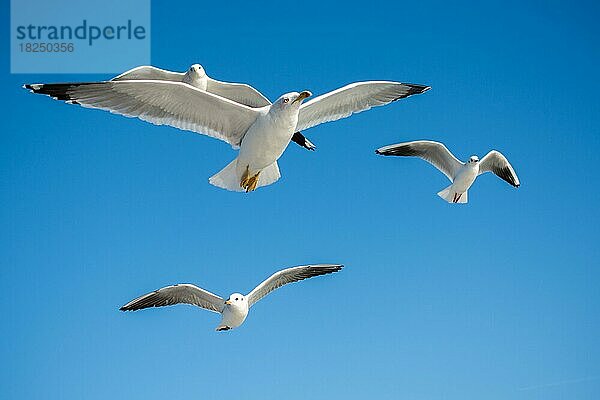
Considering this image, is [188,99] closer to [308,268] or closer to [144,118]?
[144,118]

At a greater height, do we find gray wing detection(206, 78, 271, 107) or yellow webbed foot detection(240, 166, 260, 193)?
gray wing detection(206, 78, 271, 107)

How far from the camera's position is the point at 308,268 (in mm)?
8938

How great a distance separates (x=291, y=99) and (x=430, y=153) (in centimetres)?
388

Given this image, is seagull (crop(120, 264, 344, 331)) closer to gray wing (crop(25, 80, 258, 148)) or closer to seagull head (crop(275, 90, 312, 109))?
gray wing (crop(25, 80, 258, 148))

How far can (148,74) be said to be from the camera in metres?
8.45

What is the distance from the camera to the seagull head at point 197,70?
27.0 feet

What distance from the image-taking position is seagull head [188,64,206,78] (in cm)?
824

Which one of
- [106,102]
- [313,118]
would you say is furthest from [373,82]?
[106,102]

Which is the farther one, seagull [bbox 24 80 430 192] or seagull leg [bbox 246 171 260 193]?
seagull leg [bbox 246 171 260 193]

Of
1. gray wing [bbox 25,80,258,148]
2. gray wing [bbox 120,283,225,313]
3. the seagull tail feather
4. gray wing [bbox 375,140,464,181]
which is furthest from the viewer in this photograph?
the seagull tail feather

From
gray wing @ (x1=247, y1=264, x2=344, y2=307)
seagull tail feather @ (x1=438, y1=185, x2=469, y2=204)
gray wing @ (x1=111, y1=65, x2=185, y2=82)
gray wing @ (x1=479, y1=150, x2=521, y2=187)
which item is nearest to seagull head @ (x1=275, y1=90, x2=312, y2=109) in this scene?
gray wing @ (x1=111, y1=65, x2=185, y2=82)

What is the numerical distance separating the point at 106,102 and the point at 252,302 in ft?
11.2

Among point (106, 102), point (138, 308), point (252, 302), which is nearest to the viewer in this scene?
point (106, 102)

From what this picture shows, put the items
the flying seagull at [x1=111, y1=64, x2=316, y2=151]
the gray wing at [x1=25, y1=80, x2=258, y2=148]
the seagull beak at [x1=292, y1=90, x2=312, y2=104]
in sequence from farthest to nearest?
the flying seagull at [x1=111, y1=64, x2=316, y2=151], the seagull beak at [x1=292, y1=90, x2=312, y2=104], the gray wing at [x1=25, y1=80, x2=258, y2=148]
